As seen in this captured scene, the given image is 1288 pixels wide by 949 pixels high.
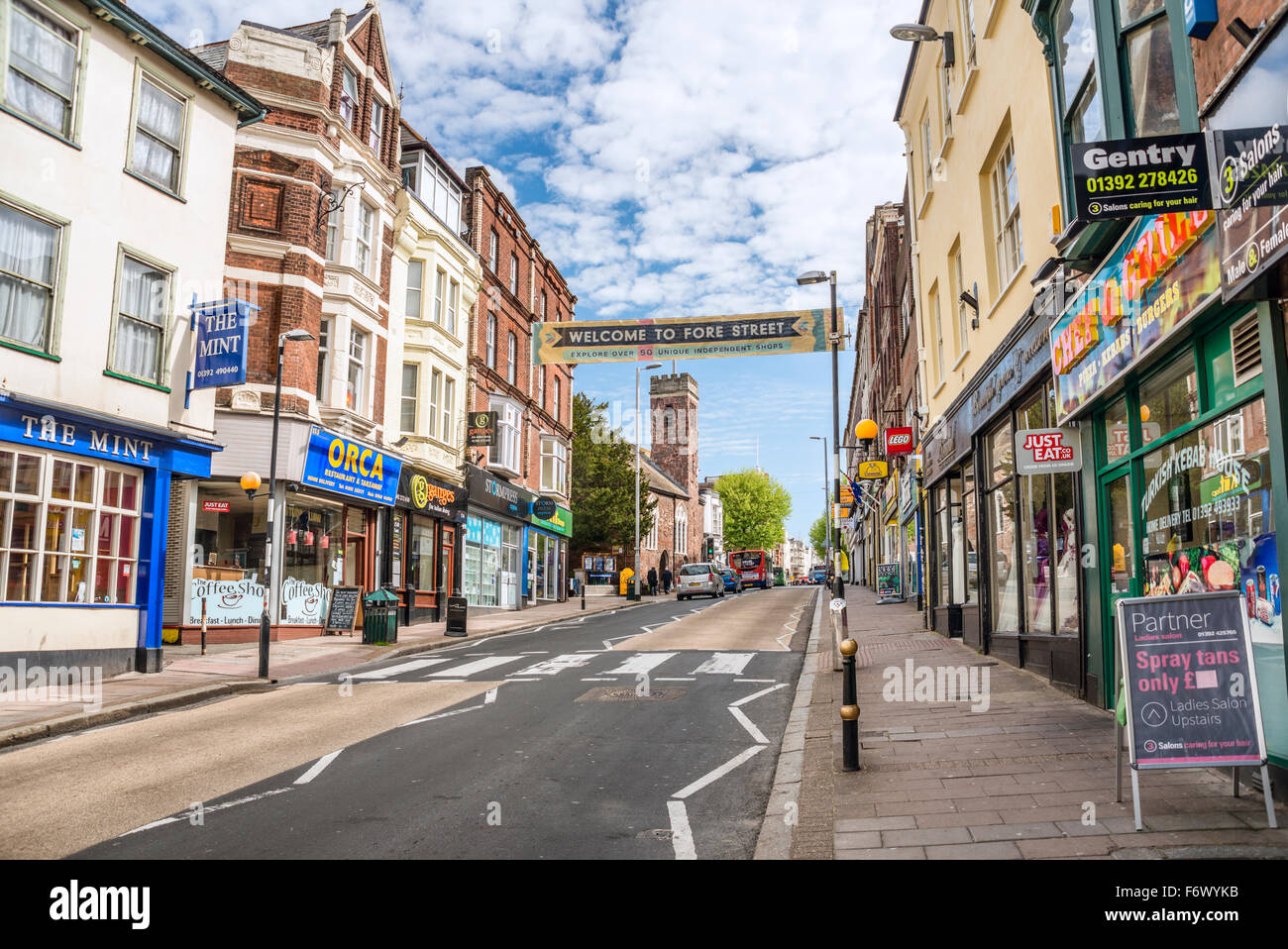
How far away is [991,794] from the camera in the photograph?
5965mm

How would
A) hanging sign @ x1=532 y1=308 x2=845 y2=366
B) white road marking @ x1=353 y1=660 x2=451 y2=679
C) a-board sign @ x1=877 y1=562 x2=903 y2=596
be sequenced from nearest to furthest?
white road marking @ x1=353 y1=660 x2=451 y2=679 < hanging sign @ x1=532 y1=308 x2=845 y2=366 < a-board sign @ x1=877 y1=562 x2=903 y2=596

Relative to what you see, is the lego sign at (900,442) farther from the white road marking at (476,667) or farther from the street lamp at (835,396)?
the white road marking at (476,667)

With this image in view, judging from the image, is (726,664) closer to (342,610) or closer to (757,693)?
(757,693)

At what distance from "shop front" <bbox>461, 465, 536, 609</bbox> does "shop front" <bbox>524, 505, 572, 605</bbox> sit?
950mm

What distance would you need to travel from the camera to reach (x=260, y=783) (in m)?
7.08

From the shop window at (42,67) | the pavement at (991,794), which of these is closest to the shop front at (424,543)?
the shop window at (42,67)

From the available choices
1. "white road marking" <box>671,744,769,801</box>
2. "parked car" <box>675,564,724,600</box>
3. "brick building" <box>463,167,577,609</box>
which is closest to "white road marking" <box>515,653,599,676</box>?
"white road marking" <box>671,744,769,801</box>

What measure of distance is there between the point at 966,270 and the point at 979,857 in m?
12.0

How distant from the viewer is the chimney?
2227cm

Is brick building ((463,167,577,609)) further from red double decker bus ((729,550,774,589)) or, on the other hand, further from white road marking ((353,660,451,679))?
red double decker bus ((729,550,774,589))

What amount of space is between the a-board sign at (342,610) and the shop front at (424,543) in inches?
133

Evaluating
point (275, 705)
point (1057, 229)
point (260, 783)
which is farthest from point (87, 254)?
point (1057, 229)
